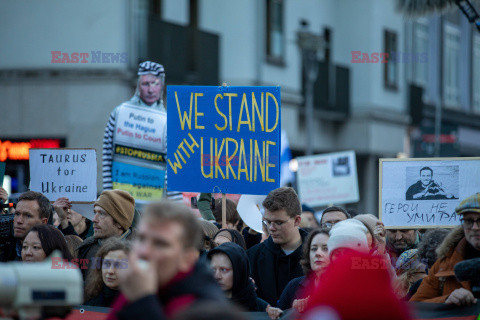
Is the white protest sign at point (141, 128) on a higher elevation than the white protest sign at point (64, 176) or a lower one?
higher

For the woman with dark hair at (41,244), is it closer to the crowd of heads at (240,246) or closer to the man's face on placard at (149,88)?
the crowd of heads at (240,246)

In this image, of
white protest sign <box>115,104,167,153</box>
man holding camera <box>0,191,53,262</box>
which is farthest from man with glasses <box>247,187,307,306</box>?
white protest sign <box>115,104,167,153</box>

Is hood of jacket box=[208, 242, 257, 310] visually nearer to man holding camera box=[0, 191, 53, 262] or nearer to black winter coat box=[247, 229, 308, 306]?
black winter coat box=[247, 229, 308, 306]

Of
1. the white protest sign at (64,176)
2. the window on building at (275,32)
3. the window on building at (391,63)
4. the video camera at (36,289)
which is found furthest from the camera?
the window on building at (391,63)

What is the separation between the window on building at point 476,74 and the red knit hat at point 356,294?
38856 mm

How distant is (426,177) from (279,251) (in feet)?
4.97

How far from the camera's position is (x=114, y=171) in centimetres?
946

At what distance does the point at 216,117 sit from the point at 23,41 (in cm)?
1181

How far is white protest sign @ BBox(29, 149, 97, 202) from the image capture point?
28.9ft

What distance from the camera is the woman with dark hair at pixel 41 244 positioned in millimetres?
7129

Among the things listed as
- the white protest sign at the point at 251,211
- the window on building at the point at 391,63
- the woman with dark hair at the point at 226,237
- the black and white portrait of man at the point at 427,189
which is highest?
the window on building at the point at 391,63

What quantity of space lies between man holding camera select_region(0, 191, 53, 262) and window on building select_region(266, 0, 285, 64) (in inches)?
675

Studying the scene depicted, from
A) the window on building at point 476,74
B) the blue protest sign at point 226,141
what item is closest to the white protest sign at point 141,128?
the blue protest sign at point 226,141

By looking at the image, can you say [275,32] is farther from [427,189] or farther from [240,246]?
[240,246]
